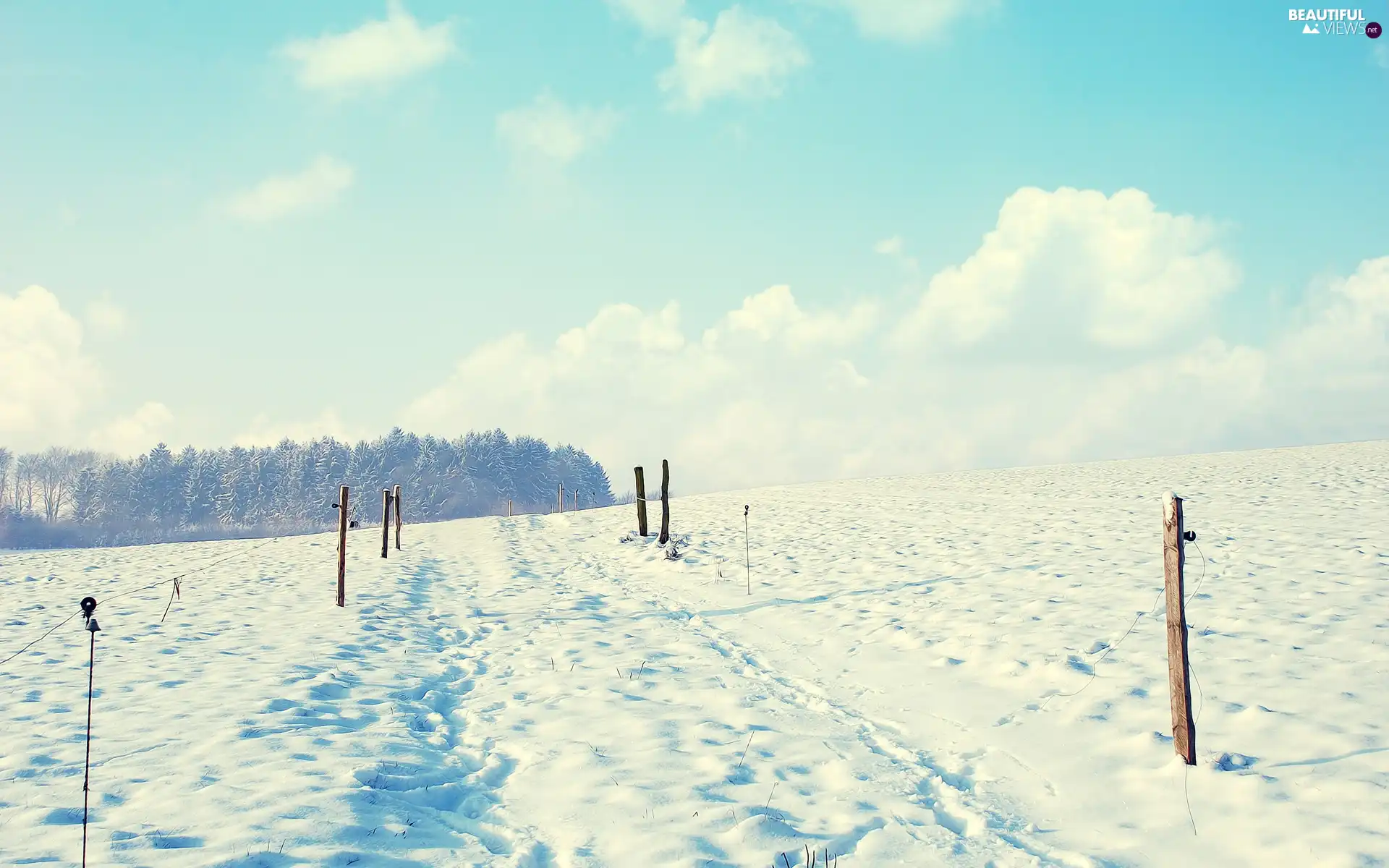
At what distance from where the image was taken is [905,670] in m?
9.65

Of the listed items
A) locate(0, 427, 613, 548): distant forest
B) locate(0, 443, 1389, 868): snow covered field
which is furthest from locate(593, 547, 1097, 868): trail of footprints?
locate(0, 427, 613, 548): distant forest

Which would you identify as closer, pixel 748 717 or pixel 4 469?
pixel 748 717

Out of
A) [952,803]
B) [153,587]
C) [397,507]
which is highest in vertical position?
[397,507]

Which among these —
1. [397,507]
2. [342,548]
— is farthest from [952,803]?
[397,507]

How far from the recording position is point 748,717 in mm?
7918

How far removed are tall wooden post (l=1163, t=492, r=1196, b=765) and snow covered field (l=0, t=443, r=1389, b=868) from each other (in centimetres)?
25

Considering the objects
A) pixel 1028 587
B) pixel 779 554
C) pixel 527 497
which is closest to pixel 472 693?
pixel 1028 587

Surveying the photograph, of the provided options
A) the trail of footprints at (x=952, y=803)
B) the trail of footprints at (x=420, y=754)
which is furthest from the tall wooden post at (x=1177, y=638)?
the trail of footprints at (x=420, y=754)

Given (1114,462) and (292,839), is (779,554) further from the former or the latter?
(1114,462)

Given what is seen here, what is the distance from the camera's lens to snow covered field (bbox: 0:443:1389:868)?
5156 mm

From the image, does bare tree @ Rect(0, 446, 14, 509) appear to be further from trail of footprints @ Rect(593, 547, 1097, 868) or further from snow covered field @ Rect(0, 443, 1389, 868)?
trail of footprints @ Rect(593, 547, 1097, 868)

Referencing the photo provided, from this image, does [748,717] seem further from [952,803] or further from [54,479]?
[54,479]

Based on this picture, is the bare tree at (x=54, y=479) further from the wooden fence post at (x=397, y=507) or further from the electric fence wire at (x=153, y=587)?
the wooden fence post at (x=397, y=507)

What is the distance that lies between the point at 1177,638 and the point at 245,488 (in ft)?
311
